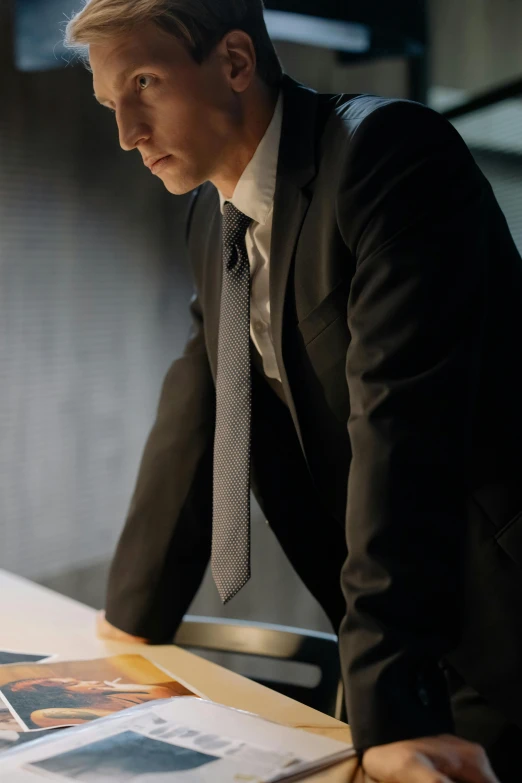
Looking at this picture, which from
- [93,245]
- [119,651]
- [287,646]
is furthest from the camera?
[93,245]

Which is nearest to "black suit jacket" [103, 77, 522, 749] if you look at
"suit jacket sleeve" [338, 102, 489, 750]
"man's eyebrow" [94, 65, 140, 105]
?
"suit jacket sleeve" [338, 102, 489, 750]

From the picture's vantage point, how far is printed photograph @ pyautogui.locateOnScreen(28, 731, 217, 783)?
73 centimetres

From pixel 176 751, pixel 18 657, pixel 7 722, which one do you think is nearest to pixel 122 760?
pixel 176 751

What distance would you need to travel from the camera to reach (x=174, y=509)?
1.31 m

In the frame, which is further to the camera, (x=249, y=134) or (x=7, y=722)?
(x=249, y=134)

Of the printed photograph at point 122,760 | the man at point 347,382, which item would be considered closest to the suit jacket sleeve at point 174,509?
the man at point 347,382

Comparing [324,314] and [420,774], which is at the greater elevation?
[324,314]

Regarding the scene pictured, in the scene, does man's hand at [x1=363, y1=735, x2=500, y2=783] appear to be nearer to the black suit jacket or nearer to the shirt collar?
the black suit jacket

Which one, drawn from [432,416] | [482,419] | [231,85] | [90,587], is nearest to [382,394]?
[432,416]

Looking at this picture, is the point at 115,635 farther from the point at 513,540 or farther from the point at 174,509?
the point at 513,540

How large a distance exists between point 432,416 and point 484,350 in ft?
0.63

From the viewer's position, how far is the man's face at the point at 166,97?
1075mm

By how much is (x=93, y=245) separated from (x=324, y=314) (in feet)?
→ 4.94

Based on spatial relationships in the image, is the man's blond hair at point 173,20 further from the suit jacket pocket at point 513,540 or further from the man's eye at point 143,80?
the suit jacket pocket at point 513,540
